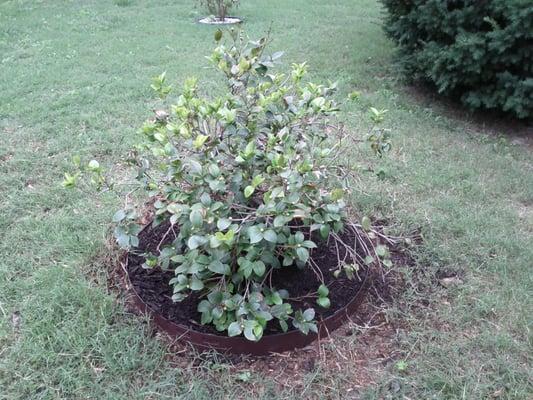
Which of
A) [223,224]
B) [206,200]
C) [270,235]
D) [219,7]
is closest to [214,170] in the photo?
[206,200]

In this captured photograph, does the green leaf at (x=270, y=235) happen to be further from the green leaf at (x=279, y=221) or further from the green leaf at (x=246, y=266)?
the green leaf at (x=246, y=266)

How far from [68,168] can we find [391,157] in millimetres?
2249

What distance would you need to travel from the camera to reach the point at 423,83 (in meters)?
5.24

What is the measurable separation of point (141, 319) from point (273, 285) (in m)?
0.58

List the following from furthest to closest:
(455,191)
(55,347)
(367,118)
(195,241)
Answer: (367,118) < (455,191) < (55,347) < (195,241)

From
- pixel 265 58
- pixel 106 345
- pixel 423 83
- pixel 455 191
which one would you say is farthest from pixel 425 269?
pixel 423 83

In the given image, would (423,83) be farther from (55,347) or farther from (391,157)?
(55,347)

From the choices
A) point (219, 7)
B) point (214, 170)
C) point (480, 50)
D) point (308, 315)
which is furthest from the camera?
point (219, 7)

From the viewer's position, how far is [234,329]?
1.90 metres

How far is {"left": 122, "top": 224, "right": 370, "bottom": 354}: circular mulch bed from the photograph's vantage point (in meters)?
2.12

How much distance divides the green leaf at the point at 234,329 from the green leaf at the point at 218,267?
189 mm

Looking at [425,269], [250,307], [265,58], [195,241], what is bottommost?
[425,269]

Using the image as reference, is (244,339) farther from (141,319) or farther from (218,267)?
(141,319)

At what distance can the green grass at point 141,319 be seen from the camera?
2.02 meters
